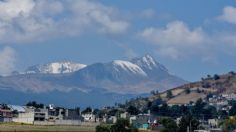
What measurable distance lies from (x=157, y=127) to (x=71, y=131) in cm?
6265

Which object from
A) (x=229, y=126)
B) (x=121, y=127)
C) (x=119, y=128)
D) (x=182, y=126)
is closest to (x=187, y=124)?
(x=182, y=126)

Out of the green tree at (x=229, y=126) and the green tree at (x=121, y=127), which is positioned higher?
the green tree at (x=229, y=126)

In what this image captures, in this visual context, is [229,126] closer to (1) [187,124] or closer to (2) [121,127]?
(1) [187,124]

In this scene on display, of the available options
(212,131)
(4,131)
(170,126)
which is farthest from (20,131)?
(212,131)

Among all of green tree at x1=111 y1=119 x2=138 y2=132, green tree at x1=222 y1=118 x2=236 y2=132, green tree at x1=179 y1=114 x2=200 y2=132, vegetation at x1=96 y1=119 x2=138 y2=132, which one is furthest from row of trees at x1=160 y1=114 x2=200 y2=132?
vegetation at x1=96 y1=119 x2=138 y2=132

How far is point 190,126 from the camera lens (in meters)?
158

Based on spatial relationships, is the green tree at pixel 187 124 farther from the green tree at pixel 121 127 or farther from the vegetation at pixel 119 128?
the vegetation at pixel 119 128

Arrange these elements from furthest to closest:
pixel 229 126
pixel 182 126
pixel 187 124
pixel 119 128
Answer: pixel 229 126, pixel 187 124, pixel 182 126, pixel 119 128

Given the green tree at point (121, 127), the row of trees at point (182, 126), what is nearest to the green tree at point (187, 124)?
the row of trees at point (182, 126)

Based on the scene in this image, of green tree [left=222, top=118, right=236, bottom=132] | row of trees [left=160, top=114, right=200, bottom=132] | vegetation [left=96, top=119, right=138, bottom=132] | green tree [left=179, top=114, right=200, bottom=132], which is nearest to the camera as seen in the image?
vegetation [left=96, top=119, right=138, bottom=132]

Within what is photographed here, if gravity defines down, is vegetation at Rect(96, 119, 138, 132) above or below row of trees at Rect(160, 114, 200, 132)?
below

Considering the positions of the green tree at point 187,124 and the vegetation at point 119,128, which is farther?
the green tree at point 187,124

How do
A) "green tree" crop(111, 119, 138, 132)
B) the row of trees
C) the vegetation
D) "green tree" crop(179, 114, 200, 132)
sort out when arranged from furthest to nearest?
"green tree" crop(179, 114, 200, 132), the row of trees, "green tree" crop(111, 119, 138, 132), the vegetation

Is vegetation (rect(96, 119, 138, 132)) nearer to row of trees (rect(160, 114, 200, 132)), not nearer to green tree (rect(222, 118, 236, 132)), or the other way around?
row of trees (rect(160, 114, 200, 132))
